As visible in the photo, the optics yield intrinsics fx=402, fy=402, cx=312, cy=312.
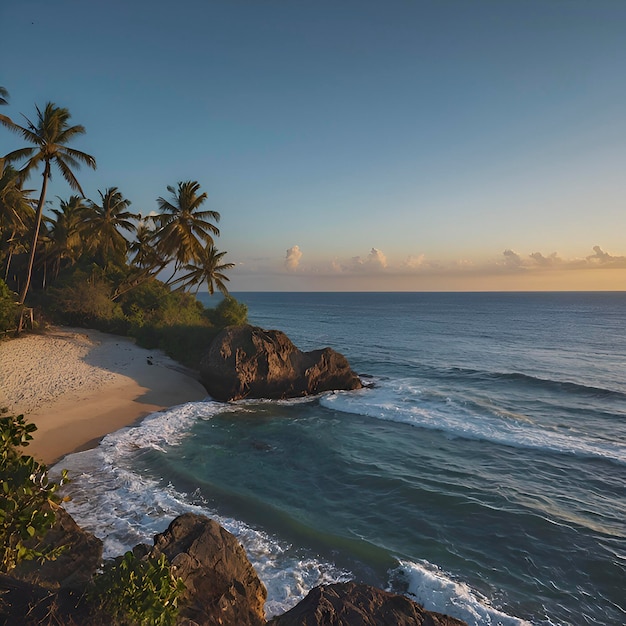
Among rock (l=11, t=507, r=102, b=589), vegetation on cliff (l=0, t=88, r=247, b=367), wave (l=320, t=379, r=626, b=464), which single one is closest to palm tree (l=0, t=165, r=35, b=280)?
vegetation on cliff (l=0, t=88, r=247, b=367)

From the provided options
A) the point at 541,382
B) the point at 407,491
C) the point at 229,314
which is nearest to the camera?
the point at 407,491

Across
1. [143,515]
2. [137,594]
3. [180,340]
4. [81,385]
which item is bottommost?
[143,515]

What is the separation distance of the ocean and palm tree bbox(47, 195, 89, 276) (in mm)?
20077

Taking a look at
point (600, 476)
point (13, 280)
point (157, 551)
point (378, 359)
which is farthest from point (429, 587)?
point (13, 280)

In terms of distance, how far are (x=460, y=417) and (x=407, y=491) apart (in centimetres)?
900

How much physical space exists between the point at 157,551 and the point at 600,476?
49.5 ft

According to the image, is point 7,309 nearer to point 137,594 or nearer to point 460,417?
point 137,594

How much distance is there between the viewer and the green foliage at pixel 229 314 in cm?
3119

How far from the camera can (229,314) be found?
103 feet

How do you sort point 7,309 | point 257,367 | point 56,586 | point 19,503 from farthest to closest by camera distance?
point 7,309
point 257,367
point 56,586
point 19,503

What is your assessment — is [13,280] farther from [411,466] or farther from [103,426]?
[411,466]

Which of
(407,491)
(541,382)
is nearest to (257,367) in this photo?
(407,491)

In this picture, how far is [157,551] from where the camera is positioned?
577 centimetres

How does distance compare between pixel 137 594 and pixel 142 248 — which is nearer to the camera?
pixel 137 594
